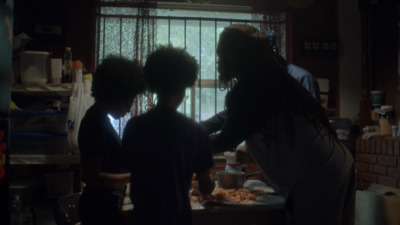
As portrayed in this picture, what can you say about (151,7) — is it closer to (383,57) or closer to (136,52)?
(136,52)

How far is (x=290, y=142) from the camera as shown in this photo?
1344 millimetres

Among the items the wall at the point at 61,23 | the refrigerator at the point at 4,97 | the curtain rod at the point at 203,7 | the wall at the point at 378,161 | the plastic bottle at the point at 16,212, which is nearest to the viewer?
the refrigerator at the point at 4,97

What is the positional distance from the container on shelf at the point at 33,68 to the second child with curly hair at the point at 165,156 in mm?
1830

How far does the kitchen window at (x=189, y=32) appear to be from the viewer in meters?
3.29

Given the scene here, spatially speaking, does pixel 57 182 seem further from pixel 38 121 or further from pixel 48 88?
pixel 48 88

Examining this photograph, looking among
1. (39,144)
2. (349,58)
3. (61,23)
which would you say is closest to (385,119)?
(349,58)

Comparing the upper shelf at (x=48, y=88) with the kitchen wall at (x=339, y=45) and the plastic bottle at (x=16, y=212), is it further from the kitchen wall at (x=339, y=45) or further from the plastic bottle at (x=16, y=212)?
the kitchen wall at (x=339, y=45)

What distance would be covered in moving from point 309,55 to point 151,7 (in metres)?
1.54

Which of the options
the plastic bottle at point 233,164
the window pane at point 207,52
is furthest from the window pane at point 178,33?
the plastic bottle at point 233,164

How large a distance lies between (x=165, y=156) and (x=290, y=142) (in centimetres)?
48

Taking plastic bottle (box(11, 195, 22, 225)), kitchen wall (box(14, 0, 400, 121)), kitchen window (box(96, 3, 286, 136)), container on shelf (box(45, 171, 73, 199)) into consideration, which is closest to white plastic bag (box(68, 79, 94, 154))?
container on shelf (box(45, 171, 73, 199))

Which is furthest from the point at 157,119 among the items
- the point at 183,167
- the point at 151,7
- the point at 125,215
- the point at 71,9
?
the point at 71,9

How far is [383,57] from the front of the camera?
11.2 feet

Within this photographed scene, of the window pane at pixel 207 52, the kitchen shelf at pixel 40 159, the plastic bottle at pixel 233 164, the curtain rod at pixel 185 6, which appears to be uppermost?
the curtain rod at pixel 185 6
